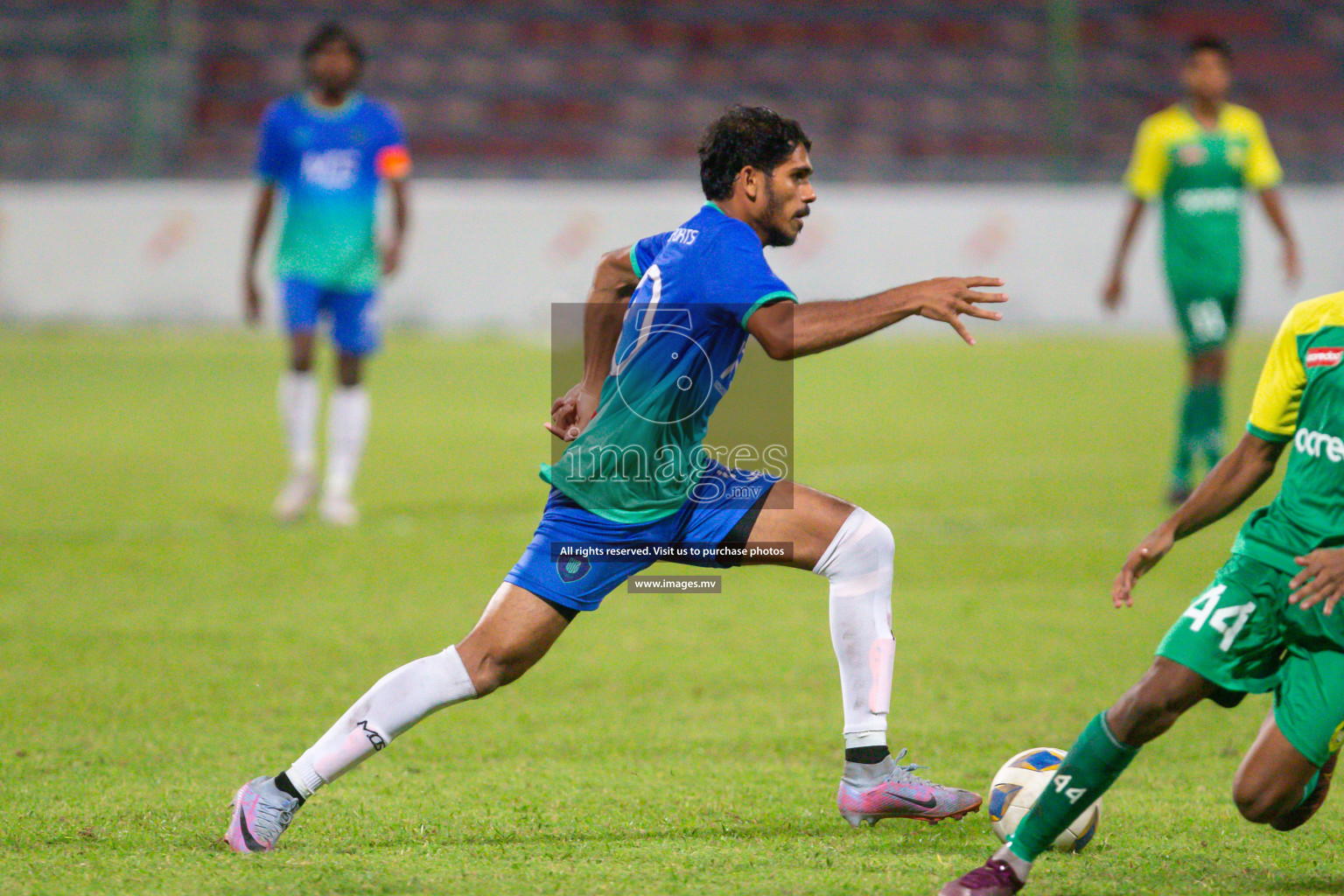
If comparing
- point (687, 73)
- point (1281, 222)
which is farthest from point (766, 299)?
point (687, 73)

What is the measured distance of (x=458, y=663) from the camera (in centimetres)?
386

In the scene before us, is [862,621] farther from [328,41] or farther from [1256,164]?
[1256,164]

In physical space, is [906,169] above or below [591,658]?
above

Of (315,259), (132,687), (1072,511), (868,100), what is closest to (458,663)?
(132,687)

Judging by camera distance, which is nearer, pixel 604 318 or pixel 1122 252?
pixel 604 318

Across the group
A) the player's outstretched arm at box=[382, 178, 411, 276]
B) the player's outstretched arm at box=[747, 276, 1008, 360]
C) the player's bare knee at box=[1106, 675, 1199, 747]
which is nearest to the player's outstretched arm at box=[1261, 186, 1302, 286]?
the player's outstretched arm at box=[382, 178, 411, 276]

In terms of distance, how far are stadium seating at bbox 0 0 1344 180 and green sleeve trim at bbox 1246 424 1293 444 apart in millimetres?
18580

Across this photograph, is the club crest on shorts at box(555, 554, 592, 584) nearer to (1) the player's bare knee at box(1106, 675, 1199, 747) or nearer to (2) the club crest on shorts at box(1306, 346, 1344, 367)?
(1) the player's bare knee at box(1106, 675, 1199, 747)

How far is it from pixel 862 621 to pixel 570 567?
2.72 ft

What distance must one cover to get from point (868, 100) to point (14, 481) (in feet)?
54.1

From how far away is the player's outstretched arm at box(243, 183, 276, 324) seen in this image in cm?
901

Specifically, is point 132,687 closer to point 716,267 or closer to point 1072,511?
point 716,267

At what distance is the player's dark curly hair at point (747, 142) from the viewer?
3.97 meters

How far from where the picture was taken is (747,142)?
398cm
